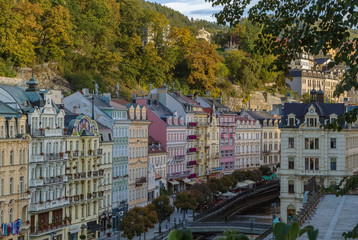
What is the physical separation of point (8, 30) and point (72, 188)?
87.9ft

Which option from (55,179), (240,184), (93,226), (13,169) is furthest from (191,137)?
(13,169)

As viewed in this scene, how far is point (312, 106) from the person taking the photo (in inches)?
2440

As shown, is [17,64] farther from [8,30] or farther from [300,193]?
[300,193]

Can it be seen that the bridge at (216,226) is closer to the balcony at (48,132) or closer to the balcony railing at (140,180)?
the balcony railing at (140,180)

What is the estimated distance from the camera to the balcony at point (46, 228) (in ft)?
170

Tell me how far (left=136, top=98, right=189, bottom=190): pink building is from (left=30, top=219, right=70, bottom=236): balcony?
2937 centimetres

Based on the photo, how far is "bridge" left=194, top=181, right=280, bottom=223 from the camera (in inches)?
2869

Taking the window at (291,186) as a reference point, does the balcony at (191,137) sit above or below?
A: above

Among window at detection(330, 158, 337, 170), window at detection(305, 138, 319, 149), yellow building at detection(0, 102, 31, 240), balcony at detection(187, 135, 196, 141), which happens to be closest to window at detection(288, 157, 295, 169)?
window at detection(305, 138, 319, 149)

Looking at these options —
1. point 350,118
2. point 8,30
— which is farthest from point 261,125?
point 350,118

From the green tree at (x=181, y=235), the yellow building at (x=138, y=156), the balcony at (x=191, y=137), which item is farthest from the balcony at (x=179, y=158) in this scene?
the green tree at (x=181, y=235)

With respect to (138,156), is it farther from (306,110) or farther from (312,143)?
(312,143)

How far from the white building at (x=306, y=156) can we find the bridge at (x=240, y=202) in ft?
33.6

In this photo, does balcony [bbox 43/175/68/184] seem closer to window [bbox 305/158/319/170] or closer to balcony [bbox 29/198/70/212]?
balcony [bbox 29/198/70/212]
